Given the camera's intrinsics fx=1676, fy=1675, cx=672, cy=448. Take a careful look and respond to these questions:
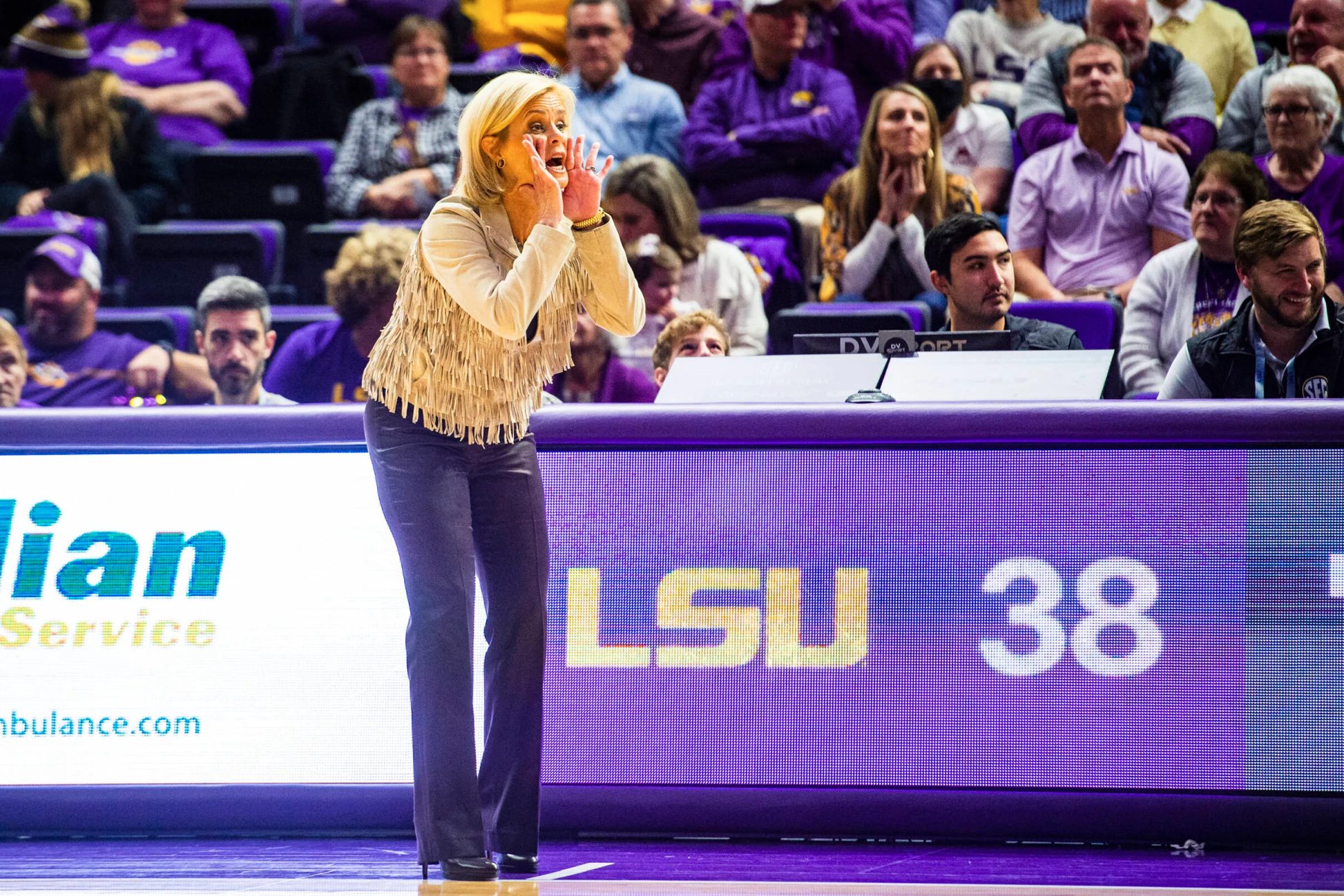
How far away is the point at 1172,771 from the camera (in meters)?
3.36

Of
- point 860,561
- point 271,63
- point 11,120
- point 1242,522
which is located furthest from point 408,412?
point 271,63

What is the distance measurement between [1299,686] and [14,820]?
2.71 metres

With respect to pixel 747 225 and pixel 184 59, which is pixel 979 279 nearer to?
pixel 747 225

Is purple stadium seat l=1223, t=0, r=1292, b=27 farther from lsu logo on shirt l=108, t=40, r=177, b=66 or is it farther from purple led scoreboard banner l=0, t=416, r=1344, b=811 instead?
purple led scoreboard banner l=0, t=416, r=1344, b=811

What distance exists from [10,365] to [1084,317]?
3.58 meters

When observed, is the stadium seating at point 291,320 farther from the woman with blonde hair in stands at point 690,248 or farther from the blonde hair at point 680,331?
the blonde hair at point 680,331

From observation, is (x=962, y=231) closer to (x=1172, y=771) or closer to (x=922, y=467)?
(x=922, y=467)

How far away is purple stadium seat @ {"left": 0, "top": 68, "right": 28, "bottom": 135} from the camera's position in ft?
28.1

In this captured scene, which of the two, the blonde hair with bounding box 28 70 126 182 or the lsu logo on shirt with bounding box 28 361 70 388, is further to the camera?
the blonde hair with bounding box 28 70 126 182

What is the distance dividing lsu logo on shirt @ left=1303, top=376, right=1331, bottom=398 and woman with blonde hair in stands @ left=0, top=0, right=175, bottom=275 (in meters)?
5.22

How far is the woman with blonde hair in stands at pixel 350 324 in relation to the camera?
225 inches

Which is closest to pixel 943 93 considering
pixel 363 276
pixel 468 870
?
pixel 363 276

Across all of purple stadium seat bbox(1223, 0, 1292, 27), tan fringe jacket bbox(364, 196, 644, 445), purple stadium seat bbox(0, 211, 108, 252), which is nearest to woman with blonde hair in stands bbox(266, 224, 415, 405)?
purple stadium seat bbox(0, 211, 108, 252)

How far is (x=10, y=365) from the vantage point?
5574 millimetres
